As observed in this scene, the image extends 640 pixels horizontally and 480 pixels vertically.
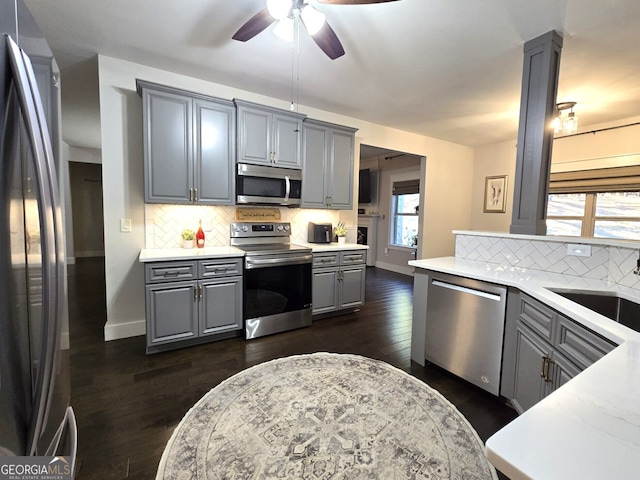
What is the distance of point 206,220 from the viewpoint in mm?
3225

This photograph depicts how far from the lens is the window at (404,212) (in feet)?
20.4

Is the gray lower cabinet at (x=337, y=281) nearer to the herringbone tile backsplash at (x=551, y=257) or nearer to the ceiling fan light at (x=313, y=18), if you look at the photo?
the herringbone tile backsplash at (x=551, y=257)

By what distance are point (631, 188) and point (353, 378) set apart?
4.53 m

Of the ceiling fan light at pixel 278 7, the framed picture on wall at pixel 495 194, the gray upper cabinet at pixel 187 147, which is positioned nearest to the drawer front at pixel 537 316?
the ceiling fan light at pixel 278 7

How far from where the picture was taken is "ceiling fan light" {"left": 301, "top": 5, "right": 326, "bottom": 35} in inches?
67.7

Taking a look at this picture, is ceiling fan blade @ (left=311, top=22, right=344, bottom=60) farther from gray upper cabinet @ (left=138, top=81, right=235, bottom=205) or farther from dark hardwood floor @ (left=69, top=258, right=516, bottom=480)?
dark hardwood floor @ (left=69, top=258, right=516, bottom=480)

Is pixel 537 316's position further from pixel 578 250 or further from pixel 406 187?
pixel 406 187

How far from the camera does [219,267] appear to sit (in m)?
2.74

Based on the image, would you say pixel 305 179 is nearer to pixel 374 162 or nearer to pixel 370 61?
pixel 370 61

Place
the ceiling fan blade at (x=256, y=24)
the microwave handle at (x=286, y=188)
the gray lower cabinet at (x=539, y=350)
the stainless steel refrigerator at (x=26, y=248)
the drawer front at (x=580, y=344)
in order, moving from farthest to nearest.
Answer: the microwave handle at (x=286, y=188)
the ceiling fan blade at (x=256, y=24)
the gray lower cabinet at (x=539, y=350)
the drawer front at (x=580, y=344)
the stainless steel refrigerator at (x=26, y=248)

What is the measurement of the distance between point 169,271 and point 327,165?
222cm

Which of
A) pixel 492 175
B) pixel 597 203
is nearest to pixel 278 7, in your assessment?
pixel 597 203

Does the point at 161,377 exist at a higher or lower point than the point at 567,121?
lower

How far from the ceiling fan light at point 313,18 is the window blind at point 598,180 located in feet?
15.1
